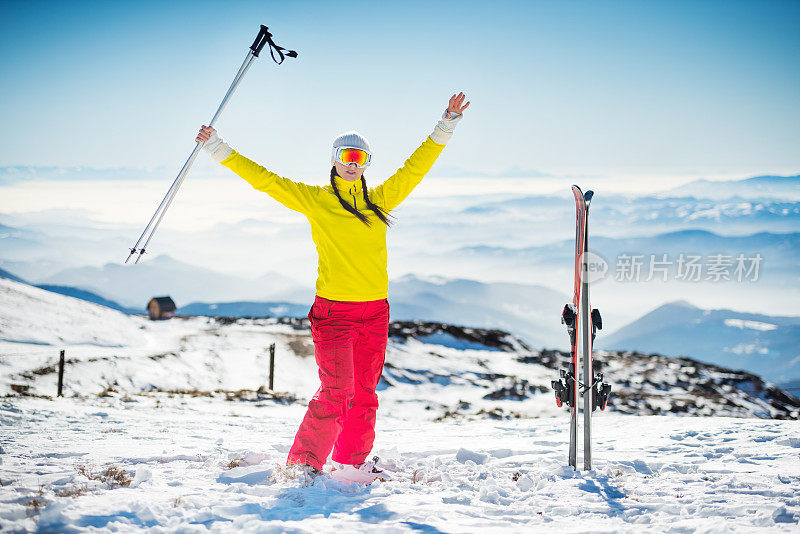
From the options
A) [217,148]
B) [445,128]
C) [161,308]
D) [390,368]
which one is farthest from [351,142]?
[161,308]

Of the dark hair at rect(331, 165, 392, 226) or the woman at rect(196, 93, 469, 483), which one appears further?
the dark hair at rect(331, 165, 392, 226)

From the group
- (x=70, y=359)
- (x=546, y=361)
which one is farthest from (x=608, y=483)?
(x=546, y=361)

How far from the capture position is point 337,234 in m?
4.26

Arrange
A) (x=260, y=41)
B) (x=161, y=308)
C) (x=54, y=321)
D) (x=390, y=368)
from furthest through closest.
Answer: (x=161, y=308) → (x=54, y=321) → (x=390, y=368) → (x=260, y=41)

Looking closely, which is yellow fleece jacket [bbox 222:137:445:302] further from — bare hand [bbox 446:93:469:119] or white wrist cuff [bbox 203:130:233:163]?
bare hand [bbox 446:93:469:119]

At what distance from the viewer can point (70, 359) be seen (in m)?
17.9

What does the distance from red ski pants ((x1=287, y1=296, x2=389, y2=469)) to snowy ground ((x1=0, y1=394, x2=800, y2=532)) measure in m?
0.35

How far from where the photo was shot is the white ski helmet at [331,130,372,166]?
14.7 feet

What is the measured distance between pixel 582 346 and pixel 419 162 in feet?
6.68

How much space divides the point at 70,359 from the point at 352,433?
17264mm

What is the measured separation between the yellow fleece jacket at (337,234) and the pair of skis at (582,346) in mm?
1573

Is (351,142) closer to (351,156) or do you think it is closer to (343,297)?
(351,156)

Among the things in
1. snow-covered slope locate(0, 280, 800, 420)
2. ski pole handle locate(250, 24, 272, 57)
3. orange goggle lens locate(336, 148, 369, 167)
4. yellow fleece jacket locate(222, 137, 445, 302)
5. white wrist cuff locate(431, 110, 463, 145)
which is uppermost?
ski pole handle locate(250, 24, 272, 57)

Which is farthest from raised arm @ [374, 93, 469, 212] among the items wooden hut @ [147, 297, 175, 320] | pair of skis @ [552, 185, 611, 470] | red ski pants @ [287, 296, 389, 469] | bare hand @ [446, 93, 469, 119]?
wooden hut @ [147, 297, 175, 320]
